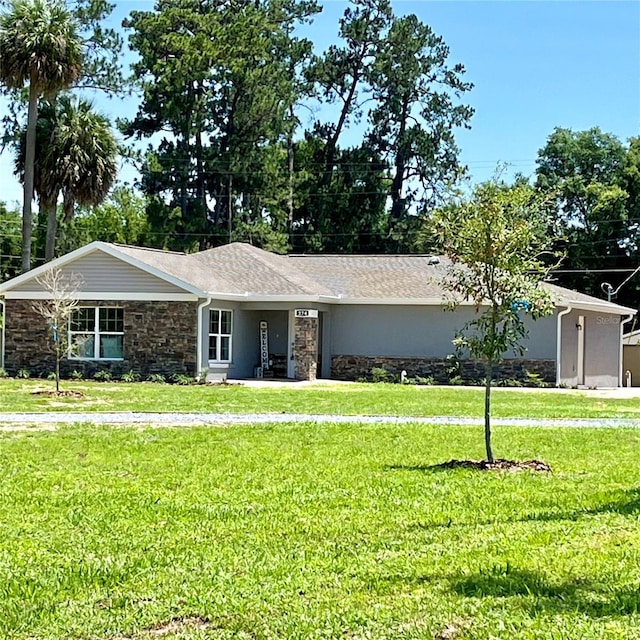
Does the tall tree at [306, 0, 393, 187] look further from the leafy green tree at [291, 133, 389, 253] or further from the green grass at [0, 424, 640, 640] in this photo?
the green grass at [0, 424, 640, 640]

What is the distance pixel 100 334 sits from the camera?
26562 millimetres

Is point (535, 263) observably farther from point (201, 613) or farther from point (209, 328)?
point (209, 328)

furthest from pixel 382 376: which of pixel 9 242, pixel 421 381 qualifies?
pixel 9 242

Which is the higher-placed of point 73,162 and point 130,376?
point 73,162

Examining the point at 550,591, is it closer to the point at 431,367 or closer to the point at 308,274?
the point at 431,367

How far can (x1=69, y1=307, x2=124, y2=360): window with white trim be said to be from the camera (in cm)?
2645

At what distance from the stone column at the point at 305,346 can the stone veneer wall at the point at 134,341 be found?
3.13 meters

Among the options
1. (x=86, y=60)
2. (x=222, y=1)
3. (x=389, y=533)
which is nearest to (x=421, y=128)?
(x=222, y=1)

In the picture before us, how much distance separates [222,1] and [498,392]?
31.0 m

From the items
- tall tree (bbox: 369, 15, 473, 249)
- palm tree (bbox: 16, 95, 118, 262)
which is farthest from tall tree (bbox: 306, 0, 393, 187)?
palm tree (bbox: 16, 95, 118, 262)

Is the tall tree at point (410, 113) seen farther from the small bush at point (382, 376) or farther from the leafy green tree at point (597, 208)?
the small bush at point (382, 376)

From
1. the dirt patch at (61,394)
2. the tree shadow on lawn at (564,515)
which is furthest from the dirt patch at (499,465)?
the dirt patch at (61,394)

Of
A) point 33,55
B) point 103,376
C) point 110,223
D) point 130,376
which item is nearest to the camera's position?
point 130,376

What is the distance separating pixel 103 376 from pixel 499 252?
17.3 m
